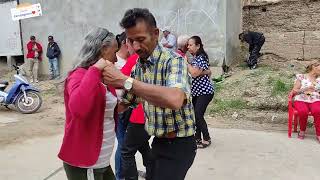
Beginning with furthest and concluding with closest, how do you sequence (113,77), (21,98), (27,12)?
(27,12) < (21,98) < (113,77)

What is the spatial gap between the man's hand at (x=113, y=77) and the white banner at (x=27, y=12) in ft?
38.7

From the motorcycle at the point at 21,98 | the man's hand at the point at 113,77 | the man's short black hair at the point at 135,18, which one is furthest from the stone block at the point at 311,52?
the man's hand at the point at 113,77

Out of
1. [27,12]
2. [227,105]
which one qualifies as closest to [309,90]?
[227,105]

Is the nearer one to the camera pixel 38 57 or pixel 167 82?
pixel 167 82

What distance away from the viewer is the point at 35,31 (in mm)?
13297

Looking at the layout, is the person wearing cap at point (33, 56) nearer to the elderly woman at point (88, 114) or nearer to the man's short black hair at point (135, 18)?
the elderly woman at point (88, 114)

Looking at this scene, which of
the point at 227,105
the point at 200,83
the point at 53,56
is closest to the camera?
the point at 200,83

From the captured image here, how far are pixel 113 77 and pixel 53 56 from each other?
37.1 feet

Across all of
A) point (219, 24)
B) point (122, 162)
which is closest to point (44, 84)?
point (219, 24)

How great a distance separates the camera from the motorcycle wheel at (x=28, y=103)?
8.26 m

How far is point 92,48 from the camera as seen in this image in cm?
231

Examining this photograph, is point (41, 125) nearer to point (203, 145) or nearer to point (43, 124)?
point (43, 124)

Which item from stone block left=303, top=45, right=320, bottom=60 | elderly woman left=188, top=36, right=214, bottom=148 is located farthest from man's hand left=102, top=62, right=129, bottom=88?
stone block left=303, top=45, right=320, bottom=60

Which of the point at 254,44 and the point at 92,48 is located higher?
the point at 92,48
